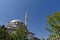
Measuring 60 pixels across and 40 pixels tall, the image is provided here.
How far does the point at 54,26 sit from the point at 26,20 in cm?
4076

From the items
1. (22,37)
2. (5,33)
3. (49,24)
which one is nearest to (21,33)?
(22,37)

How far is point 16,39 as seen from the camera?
30.5 metres

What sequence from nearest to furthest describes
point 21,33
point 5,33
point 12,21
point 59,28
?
point 59,28, point 5,33, point 21,33, point 12,21

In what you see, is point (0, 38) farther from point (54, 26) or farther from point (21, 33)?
point (54, 26)

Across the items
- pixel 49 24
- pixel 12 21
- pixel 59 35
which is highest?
pixel 12 21

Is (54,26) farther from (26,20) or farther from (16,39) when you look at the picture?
(26,20)

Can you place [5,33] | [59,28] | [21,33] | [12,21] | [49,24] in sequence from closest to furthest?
[59,28] → [49,24] → [5,33] → [21,33] → [12,21]

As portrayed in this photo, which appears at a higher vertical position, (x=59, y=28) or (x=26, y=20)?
(x=26, y=20)

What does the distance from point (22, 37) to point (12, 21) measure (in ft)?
101

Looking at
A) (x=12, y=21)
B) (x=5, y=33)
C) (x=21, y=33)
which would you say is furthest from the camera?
(x=12, y=21)

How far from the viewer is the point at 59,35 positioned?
23.0 m

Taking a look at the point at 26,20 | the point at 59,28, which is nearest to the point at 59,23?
the point at 59,28

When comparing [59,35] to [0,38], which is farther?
[0,38]

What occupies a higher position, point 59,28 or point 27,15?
point 27,15
